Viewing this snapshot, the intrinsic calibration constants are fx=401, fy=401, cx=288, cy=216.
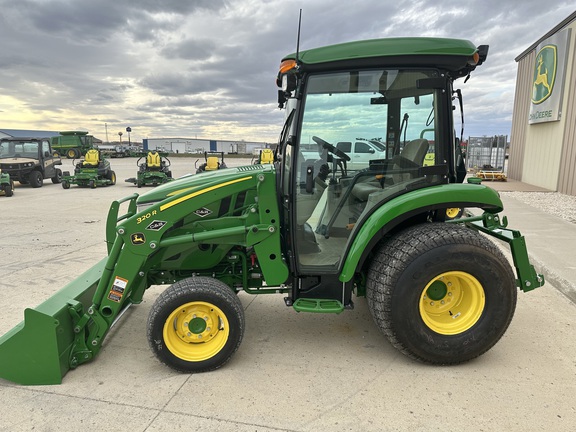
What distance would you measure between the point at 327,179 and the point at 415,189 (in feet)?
2.21

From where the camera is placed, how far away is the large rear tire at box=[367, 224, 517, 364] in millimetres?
2881

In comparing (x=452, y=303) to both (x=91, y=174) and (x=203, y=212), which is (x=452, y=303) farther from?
(x=91, y=174)

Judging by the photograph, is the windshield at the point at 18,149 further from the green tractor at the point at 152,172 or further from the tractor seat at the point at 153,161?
the tractor seat at the point at 153,161

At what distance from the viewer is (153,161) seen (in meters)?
17.1

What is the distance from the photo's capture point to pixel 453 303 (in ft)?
10.2

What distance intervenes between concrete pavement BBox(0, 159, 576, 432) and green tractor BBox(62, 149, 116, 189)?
513 inches

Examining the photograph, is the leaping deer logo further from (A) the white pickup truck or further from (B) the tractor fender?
(A) the white pickup truck

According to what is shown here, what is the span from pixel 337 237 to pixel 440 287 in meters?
0.87

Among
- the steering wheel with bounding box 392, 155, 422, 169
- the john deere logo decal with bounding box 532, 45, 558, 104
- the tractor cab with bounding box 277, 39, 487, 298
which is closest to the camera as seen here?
the tractor cab with bounding box 277, 39, 487, 298

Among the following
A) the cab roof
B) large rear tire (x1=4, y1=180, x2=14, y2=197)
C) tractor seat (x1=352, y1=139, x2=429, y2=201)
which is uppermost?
the cab roof

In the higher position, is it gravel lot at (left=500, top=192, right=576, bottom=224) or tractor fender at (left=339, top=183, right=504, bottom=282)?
tractor fender at (left=339, top=183, right=504, bottom=282)

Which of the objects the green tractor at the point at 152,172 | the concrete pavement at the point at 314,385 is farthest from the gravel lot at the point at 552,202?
the green tractor at the point at 152,172

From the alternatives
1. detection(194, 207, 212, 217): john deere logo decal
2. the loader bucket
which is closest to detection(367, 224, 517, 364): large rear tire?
detection(194, 207, 212, 217): john deere logo decal

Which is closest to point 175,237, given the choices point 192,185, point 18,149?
point 192,185
